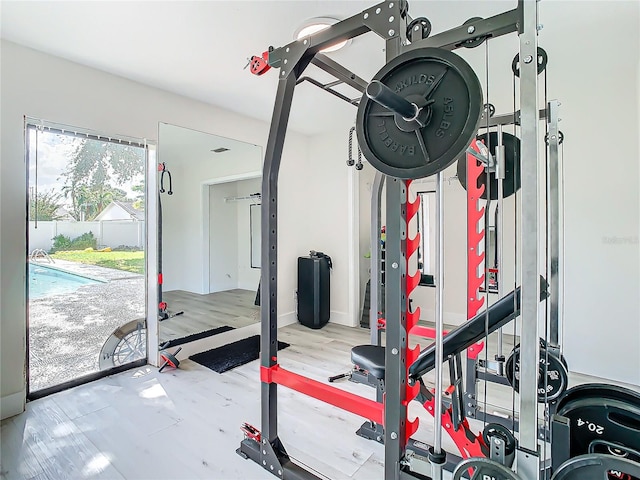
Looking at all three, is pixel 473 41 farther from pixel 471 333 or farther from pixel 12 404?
pixel 12 404

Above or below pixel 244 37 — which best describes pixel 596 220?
below

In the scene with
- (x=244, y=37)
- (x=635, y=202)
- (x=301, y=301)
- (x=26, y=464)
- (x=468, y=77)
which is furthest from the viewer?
(x=301, y=301)

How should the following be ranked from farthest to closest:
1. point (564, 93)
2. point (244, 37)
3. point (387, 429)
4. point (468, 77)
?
point (564, 93), point (244, 37), point (387, 429), point (468, 77)

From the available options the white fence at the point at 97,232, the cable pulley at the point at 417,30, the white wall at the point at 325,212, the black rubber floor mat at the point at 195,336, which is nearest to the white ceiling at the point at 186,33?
the cable pulley at the point at 417,30

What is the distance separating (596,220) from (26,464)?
405cm

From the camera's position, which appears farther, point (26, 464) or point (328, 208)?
point (328, 208)

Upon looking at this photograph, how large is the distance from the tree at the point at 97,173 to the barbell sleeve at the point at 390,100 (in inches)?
104

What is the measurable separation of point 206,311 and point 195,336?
318 mm

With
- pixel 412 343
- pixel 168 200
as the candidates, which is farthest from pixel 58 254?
pixel 412 343

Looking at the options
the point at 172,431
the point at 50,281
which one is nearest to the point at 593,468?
the point at 172,431

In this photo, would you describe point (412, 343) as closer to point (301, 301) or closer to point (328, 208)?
point (301, 301)

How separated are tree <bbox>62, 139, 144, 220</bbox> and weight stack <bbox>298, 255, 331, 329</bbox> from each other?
6.91ft

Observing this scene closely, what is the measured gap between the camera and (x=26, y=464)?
5.51 ft

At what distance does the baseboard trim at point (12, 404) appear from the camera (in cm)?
211
